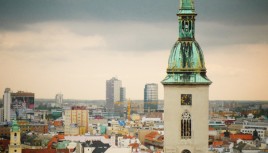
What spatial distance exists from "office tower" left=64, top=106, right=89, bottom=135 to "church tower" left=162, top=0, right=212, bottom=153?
50107 millimetres

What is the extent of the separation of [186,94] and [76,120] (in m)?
57.7

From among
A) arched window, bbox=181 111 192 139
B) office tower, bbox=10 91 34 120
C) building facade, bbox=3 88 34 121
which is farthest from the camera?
office tower, bbox=10 91 34 120

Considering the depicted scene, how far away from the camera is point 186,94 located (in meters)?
12.8

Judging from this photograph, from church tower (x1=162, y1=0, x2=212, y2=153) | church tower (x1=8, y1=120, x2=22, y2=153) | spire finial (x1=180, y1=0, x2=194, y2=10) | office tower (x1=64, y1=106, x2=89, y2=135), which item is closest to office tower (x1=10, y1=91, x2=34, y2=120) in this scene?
office tower (x1=64, y1=106, x2=89, y2=135)

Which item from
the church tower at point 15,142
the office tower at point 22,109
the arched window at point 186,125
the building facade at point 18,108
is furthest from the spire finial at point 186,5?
the office tower at point 22,109

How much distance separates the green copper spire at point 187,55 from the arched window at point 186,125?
0.55 m

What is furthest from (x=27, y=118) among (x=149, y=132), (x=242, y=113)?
(x=242, y=113)

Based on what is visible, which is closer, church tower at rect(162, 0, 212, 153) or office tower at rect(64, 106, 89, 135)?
church tower at rect(162, 0, 212, 153)

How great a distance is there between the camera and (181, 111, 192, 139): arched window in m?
12.7

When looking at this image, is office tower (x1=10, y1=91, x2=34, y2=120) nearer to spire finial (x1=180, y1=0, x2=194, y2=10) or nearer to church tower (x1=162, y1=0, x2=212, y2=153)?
church tower (x1=162, y1=0, x2=212, y2=153)

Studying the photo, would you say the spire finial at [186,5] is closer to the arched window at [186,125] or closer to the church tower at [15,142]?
the arched window at [186,125]

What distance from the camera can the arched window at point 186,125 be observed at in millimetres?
12718

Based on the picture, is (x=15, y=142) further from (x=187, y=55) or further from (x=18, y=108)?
(x=187, y=55)

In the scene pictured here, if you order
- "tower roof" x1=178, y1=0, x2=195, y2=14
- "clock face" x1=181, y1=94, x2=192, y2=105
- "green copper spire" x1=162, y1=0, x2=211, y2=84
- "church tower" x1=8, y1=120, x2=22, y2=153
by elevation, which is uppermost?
"tower roof" x1=178, y1=0, x2=195, y2=14
